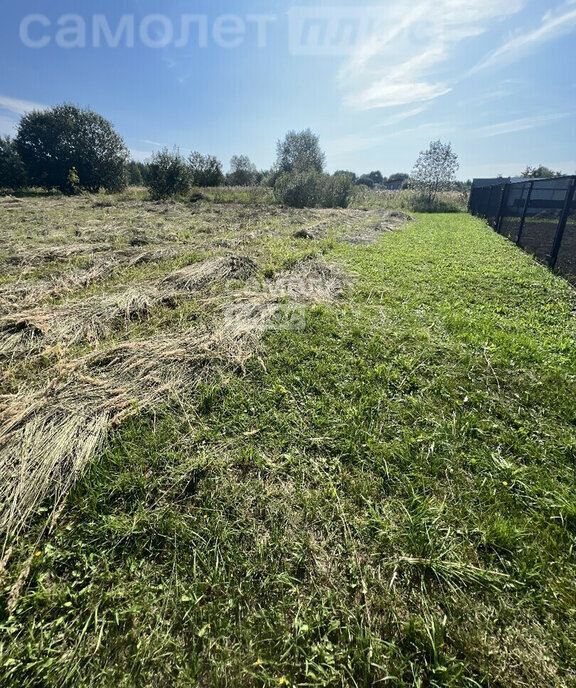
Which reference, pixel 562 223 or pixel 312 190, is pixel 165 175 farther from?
pixel 562 223

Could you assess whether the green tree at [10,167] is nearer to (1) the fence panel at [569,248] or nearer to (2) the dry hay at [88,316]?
(2) the dry hay at [88,316]

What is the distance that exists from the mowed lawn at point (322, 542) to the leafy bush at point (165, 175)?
2213 cm

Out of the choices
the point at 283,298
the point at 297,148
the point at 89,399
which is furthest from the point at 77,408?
the point at 297,148

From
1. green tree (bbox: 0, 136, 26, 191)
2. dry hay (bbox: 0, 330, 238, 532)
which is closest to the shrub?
dry hay (bbox: 0, 330, 238, 532)

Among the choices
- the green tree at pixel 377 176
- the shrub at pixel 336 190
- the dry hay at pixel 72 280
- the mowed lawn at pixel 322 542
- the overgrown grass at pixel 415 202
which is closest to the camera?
the mowed lawn at pixel 322 542

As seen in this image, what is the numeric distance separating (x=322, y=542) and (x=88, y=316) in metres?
3.32

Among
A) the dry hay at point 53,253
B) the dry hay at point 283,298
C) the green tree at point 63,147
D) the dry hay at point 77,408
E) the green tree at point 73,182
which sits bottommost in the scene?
the dry hay at point 77,408

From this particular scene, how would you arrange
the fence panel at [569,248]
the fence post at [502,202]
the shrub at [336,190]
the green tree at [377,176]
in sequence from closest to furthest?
1. the fence panel at [569,248]
2. the fence post at [502,202]
3. the shrub at [336,190]
4. the green tree at [377,176]

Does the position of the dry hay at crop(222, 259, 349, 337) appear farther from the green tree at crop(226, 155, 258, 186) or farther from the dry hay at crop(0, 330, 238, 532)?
the green tree at crop(226, 155, 258, 186)

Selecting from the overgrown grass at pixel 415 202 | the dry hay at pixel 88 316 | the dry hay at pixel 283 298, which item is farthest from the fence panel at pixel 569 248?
the overgrown grass at pixel 415 202

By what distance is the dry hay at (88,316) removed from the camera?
9.80 ft

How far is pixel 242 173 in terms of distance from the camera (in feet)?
103

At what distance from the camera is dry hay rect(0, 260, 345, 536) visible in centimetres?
169

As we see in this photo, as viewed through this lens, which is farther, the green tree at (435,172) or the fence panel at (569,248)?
the green tree at (435,172)
